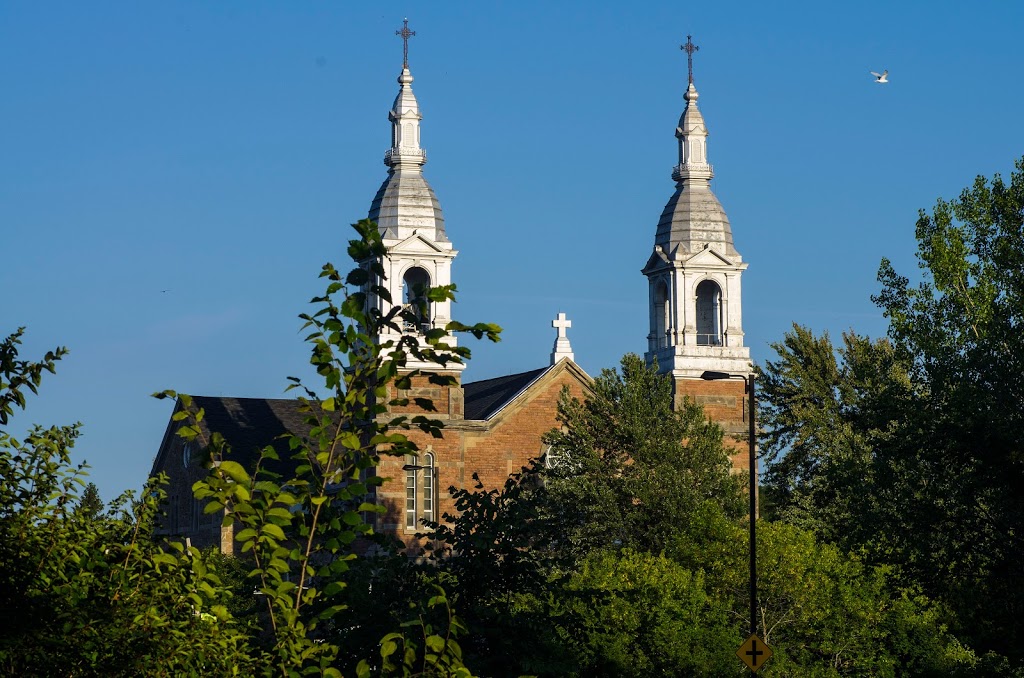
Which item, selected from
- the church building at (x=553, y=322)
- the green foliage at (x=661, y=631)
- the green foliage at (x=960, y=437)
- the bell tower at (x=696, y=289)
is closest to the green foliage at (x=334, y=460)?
the green foliage at (x=960, y=437)

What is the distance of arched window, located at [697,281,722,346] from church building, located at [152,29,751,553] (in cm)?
4

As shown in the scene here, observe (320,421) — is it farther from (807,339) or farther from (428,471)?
(807,339)

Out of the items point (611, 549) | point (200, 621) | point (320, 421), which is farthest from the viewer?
point (611, 549)

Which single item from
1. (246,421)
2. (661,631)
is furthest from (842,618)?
(246,421)

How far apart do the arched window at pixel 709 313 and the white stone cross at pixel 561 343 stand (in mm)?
5050

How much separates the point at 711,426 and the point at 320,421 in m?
47.2

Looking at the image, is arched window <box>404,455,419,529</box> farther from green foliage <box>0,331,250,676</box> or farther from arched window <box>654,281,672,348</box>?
green foliage <box>0,331,250,676</box>

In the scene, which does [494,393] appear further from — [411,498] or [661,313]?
[411,498]

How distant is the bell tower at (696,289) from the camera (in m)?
62.5

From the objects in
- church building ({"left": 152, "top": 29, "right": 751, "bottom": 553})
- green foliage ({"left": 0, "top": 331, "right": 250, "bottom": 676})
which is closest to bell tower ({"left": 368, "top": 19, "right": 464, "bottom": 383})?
church building ({"left": 152, "top": 29, "right": 751, "bottom": 553})

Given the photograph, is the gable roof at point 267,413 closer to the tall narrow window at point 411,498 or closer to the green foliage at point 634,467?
the tall narrow window at point 411,498

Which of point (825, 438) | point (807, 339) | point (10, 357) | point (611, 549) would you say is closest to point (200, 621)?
point (10, 357)

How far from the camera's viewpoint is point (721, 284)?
2510 inches

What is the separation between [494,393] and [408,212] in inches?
410
